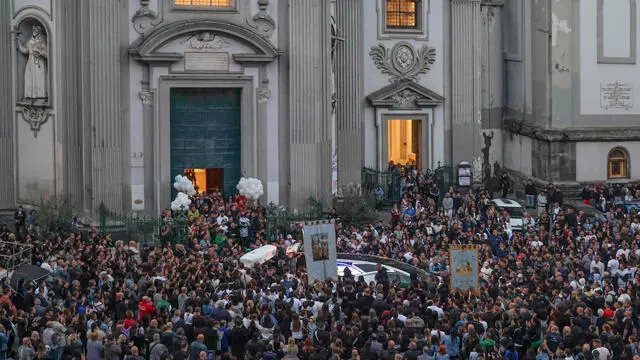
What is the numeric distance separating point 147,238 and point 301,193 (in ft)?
18.4

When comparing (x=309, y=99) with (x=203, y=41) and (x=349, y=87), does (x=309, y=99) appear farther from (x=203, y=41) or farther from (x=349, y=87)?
(x=349, y=87)

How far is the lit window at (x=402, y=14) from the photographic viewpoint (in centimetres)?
5922

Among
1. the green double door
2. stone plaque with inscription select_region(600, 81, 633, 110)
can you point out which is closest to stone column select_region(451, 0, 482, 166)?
stone plaque with inscription select_region(600, 81, 633, 110)

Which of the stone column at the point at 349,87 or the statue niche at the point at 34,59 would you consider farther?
the stone column at the point at 349,87

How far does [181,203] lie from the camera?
161ft

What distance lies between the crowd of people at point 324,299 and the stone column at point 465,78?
34.5ft

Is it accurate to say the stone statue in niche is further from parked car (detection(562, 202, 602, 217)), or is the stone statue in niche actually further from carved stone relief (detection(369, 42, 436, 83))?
parked car (detection(562, 202, 602, 217))

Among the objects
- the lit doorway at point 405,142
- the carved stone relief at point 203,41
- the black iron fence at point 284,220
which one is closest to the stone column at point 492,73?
the lit doorway at point 405,142

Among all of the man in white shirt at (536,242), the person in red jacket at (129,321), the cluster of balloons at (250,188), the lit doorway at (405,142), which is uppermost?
the lit doorway at (405,142)

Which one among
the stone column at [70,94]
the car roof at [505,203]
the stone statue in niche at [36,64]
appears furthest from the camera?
the stone statue in niche at [36,64]

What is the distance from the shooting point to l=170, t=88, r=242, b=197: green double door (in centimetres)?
5228

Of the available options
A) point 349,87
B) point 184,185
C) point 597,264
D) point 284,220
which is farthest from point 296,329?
point 349,87

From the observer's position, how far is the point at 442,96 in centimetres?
5969

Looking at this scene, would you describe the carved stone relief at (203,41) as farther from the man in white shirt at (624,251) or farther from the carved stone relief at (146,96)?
the man in white shirt at (624,251)
